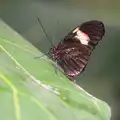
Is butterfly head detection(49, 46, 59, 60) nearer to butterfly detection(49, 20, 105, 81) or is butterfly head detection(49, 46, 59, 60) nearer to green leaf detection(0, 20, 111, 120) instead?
butterfly detection(49, 20, 105, 81)

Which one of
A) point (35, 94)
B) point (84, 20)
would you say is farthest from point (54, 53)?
point (84, 20)

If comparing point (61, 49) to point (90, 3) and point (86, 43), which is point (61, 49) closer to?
point (86, 43)

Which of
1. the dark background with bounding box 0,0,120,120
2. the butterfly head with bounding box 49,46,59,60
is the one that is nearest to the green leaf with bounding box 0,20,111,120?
the butterfly head with bounding box 49,46,59,60

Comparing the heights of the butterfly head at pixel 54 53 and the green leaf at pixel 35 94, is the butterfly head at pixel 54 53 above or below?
below

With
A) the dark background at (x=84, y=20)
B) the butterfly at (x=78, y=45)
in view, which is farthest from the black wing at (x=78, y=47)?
the dark background at (x=84, y=20)

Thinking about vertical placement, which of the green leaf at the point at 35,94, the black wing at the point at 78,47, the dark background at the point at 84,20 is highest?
the green leaf at the point at 35,94

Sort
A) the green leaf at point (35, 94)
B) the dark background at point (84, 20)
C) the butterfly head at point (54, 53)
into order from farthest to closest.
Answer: the dark background at point (84, 20) < the butterfly head at point (54, 53) < the green leaf at point (35, 94)

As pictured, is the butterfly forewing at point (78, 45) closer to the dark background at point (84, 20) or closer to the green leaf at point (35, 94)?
the green leaf at point (35, 94)
